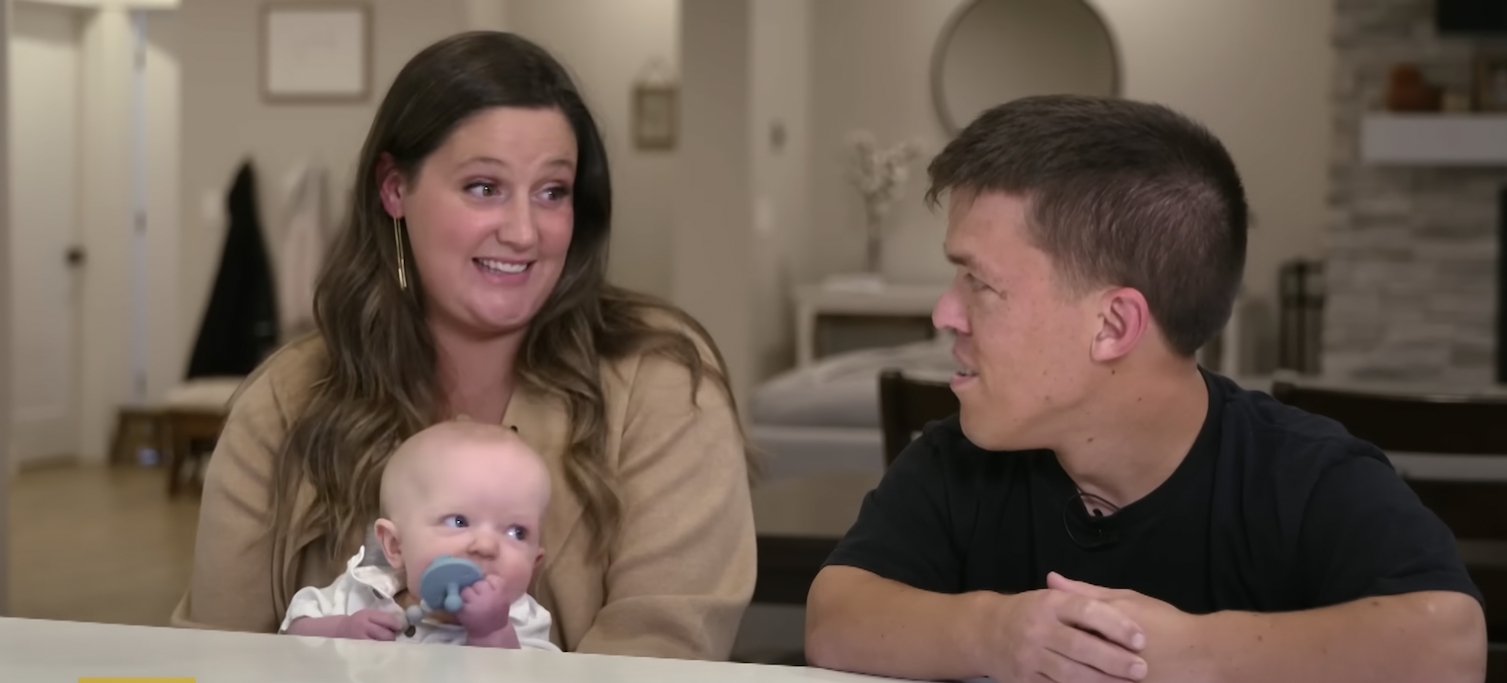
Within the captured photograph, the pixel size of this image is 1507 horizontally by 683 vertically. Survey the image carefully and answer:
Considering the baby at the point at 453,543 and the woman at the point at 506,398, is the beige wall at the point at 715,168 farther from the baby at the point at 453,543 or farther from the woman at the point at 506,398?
the baby at the point at 453,543

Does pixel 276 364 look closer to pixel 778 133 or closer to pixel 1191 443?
pixel 1191 443

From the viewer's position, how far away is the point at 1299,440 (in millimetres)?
1402

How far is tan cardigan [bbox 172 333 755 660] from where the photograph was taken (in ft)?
5.79

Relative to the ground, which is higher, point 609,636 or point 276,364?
point 276,364

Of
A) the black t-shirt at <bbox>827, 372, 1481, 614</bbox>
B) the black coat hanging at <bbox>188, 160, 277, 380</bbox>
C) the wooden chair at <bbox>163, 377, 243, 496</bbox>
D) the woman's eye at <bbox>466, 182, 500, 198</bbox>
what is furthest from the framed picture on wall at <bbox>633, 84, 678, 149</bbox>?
the black t-shirt at <bbox>827, 372, 1481, 614</bbox>

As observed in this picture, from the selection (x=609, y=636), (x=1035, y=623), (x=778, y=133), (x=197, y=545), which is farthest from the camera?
(x=778, y=133)

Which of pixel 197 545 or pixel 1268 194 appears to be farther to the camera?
pixel 1268 194

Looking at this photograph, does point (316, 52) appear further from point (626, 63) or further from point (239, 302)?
point (626, 63)

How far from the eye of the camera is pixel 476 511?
158 centimetres

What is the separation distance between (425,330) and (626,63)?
600cm

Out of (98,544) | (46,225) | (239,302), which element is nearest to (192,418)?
(239,302)

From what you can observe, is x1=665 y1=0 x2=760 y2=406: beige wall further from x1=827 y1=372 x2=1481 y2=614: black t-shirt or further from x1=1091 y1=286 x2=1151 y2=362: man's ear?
x1=1091 y1=286 x2=1151 y2=362: man's ear

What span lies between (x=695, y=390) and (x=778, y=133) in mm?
5730

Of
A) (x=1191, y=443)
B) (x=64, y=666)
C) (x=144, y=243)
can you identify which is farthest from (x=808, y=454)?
(x=144, y=243)
